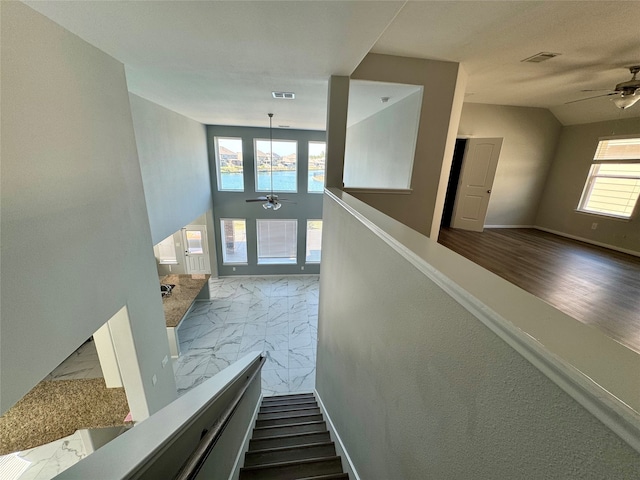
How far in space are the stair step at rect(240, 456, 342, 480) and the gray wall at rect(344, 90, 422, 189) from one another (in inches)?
128

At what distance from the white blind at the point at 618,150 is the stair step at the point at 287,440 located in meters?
6.44

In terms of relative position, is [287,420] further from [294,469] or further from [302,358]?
[302,358]

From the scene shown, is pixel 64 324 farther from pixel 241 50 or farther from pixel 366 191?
pixel 366 191

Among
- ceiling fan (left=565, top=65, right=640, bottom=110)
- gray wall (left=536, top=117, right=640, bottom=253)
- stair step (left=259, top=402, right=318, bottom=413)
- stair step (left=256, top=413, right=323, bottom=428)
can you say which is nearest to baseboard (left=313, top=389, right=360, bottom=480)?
stair step (left=256, top=413, right=323, bottom=428)

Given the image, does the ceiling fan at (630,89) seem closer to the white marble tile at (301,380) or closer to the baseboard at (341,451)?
the baseboard at (341,451)

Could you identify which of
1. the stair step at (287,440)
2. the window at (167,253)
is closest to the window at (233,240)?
the window at (167,253)

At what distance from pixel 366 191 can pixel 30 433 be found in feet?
17.7

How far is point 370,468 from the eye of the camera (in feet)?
5.02

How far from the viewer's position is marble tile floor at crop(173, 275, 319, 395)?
5066mm

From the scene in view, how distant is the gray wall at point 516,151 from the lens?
4852 mm

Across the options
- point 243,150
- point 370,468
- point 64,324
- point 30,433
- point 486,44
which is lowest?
point 30,433

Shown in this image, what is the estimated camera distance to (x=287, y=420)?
292 cm

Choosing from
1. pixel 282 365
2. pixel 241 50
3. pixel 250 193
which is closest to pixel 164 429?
pixel 241 50

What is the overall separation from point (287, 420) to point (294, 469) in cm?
100
